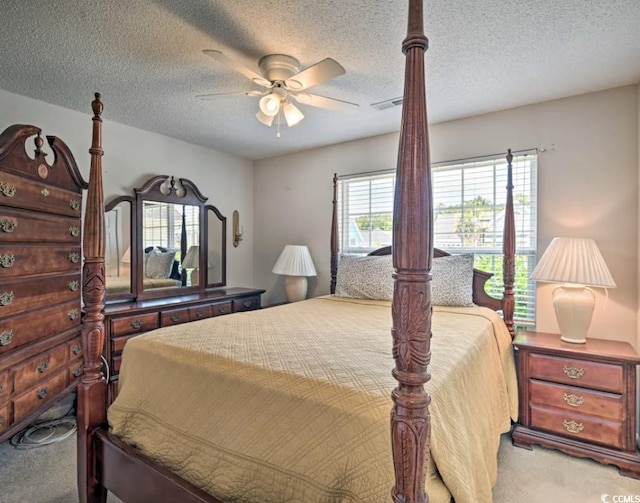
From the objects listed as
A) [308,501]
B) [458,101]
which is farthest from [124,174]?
[308,501]

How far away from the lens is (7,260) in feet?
6.04

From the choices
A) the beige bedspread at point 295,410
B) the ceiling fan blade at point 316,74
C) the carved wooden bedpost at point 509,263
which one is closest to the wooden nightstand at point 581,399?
the carved wooden bedpost at point 509,263

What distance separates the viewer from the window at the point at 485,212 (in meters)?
2.83

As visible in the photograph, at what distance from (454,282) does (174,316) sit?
237cm

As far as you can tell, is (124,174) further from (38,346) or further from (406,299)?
(406,299)

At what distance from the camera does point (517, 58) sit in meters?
2.10

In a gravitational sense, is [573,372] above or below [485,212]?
below

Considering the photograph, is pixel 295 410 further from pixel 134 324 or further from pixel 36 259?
pixel 134 324

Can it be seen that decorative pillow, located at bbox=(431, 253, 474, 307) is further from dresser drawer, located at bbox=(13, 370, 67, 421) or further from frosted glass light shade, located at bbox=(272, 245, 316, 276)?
dresser drawer, located at bbox=(13, 370, 67, 421)

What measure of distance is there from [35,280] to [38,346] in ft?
1.27

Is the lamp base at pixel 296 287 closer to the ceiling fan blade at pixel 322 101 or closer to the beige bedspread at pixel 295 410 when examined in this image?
the beige bedspread at pixel 295 410

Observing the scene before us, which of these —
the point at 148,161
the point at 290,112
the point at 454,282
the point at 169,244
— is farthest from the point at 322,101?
the point at 169,244

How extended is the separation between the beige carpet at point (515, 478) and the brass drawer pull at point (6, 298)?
101 cm

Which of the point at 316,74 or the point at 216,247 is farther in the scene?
the point at 216,247
